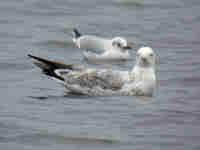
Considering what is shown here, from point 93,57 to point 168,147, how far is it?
21.3ft

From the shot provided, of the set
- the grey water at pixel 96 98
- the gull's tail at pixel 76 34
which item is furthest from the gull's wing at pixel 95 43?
the gull's tail at pixel 76 34

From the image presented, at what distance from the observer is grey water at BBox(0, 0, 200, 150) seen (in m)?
11.6

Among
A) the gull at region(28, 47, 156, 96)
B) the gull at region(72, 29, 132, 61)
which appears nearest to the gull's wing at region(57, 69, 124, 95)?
the gull at region(28, 47, 156, 96)

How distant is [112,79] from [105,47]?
357 cm

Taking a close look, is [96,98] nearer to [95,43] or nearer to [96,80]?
[96,80]

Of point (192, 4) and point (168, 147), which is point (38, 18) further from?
point (168, 147)

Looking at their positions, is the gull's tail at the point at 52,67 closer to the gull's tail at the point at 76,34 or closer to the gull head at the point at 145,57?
the gull head at the point at 145,57

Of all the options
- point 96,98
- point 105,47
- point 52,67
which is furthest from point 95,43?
point 96,98

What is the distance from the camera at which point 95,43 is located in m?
17.7

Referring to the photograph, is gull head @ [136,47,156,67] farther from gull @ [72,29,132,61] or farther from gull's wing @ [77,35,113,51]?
gull's wing @ [77,35,113,51]

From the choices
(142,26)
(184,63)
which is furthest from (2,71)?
(142,26)

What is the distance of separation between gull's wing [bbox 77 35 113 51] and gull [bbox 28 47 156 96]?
3.14 meters

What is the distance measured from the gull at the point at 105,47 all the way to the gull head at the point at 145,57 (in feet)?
9.51

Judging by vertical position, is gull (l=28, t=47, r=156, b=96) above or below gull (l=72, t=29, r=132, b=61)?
below
